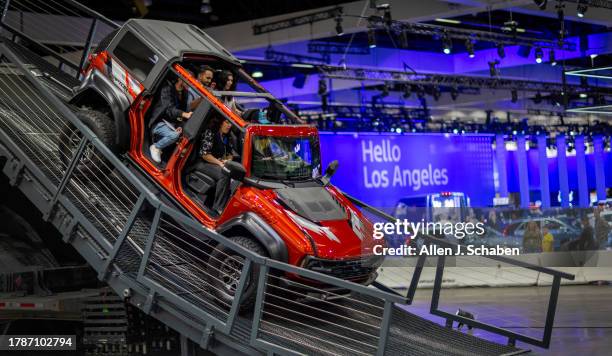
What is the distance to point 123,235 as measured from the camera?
26.4 ft

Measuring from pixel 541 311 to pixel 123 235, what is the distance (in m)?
8.97

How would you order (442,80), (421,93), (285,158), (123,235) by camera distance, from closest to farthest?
(123,235)
(285,158)
(442,80)
(421,93)

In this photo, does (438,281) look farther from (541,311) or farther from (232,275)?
(541,311)

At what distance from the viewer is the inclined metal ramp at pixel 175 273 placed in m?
7.47

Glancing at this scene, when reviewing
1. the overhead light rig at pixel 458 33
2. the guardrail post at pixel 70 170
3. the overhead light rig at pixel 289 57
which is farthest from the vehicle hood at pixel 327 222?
the overhead light rig at pixel 289 57

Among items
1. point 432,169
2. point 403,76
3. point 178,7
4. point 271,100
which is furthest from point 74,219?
point 432,169

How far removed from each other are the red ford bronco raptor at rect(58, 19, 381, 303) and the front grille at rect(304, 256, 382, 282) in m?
0.01

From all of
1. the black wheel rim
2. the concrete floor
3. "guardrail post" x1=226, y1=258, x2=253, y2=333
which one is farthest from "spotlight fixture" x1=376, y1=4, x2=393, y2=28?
"guardrail post" x1=226, y1=258, x2=253, y2=333

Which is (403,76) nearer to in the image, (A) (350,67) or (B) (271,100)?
(A) (350,67)

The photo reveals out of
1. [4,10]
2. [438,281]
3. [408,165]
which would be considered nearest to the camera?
[438,281]

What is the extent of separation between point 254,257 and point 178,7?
1567 centimetres

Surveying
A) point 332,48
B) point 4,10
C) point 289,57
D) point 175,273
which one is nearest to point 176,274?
point 175,273

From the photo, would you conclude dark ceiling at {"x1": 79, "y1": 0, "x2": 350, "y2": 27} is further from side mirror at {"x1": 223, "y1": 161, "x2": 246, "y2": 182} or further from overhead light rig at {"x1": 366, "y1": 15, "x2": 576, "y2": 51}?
side mirror at {"x1": 223, "y1": 161, "x2": 246, "y2": 182}

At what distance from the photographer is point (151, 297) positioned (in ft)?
25.9
